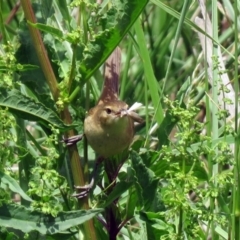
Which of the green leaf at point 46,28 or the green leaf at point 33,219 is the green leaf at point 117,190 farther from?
the green leaf at point 46,28

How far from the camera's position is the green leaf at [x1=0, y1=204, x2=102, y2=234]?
129cm

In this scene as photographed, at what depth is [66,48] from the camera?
1.69 m

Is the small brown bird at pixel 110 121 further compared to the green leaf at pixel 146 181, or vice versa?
the small brown bird at pixel 110 121

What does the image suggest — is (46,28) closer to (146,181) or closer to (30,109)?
(30,109)

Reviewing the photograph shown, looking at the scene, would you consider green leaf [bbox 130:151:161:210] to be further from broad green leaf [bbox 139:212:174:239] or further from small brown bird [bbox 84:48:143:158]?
small brown bird [bbox 84:48:143:158]

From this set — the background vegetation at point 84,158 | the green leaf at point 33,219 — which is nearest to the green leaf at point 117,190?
the background vegetation at point 84,158

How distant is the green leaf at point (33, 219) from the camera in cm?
129

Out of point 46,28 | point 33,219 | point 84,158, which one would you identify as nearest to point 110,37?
point 46,28

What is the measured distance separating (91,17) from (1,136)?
40 centimetres

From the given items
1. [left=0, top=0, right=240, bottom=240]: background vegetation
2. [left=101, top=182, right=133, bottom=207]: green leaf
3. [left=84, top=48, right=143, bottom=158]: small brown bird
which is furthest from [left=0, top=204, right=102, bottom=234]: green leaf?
[left=84, top=48, right=143, bottom=158]: small brown bird

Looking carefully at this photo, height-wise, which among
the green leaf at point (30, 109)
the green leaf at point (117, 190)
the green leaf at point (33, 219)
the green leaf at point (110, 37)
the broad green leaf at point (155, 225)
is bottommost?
the broad green leaf at point (155, 225)

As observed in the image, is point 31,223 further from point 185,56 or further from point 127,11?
point 185,56

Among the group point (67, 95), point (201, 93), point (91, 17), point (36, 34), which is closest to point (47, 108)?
point (67, 95)

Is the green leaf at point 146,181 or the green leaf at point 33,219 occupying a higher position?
the green leaf at point 146,181
